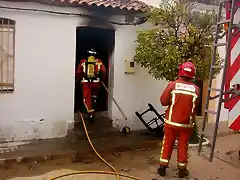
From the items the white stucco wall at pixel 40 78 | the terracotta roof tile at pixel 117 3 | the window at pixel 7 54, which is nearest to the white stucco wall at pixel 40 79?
the white stucco wall at pixel 40 78

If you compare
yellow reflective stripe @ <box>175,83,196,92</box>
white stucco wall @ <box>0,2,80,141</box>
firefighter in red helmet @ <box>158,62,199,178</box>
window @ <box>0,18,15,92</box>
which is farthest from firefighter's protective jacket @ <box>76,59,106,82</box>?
yellow reflective stripe @ <box>175,83,196,92</box>

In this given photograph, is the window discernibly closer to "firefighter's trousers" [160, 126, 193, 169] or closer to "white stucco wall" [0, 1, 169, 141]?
"white stucco wall" [0, 1, 169, 141]

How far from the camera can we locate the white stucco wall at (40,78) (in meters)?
6.66

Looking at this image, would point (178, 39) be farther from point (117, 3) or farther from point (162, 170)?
point (162, 170)

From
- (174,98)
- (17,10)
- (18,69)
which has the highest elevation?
(17,10)

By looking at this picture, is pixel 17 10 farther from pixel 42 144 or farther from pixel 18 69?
pixel 42 144

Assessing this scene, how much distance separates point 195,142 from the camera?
732 cm

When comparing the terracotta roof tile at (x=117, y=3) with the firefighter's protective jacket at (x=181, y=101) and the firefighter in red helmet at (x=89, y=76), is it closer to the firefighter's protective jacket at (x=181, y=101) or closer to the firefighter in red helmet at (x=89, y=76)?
the firefighter in red helmet at (x=89, y=76)

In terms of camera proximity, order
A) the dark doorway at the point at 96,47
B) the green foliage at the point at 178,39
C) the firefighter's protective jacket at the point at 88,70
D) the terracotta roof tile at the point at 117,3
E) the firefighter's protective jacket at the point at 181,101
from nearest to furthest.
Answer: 1. the firefighter's protective jacket at the point at 181,101
2. the green foliage at the point at 178,39
3. the terracotta roof tile at the point at 117,3
4. the firefighter's protective jacket at the point at 88,70
5. the dark doorway at the point at 96,47

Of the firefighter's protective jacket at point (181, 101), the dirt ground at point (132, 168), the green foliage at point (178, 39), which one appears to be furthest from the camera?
the green foliage at point (178, 39)

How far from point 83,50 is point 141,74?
247 centimetres

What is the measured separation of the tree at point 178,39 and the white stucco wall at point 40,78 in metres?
1.88

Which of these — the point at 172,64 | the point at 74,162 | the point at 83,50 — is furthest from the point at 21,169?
the point at 83,50

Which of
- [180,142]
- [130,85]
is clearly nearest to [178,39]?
[130,85]
